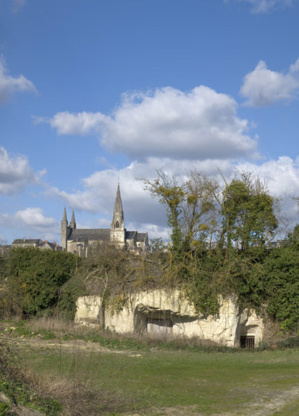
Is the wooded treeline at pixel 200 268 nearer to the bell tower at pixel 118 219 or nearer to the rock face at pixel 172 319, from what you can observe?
the rock face at pixel 172 319

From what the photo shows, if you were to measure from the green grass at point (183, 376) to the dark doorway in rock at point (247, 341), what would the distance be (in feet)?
18.0

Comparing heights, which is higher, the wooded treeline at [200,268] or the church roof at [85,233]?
the church roof at [85,233]

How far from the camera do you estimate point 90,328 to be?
82.4 ft

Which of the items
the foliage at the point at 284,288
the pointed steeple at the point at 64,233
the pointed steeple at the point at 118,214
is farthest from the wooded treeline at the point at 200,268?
the pointed steeple at the point at 64,233

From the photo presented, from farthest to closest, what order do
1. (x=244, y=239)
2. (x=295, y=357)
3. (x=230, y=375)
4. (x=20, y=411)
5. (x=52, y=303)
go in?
(x=52, y=303) → (x=244, y=239) → (x=295, y=357) → (x=230, y=375) → (x=20, y=411)

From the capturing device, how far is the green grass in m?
10.4

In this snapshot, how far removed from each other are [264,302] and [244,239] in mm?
3492

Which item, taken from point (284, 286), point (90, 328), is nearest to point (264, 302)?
point (284, 286)

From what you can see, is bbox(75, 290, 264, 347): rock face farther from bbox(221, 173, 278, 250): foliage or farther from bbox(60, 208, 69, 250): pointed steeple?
bbox(60, 208, 69, 250): pointed steeple

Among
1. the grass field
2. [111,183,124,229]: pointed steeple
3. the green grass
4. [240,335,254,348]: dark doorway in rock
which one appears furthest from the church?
the grass field

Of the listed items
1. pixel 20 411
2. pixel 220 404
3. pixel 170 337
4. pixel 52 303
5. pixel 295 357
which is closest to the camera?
pixel 20 411

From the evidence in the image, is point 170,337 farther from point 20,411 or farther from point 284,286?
point 20,411

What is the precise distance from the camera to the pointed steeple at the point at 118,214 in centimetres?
15412

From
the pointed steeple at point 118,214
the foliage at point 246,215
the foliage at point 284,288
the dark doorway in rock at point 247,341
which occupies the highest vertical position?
the pointed steeple at point 118,214
